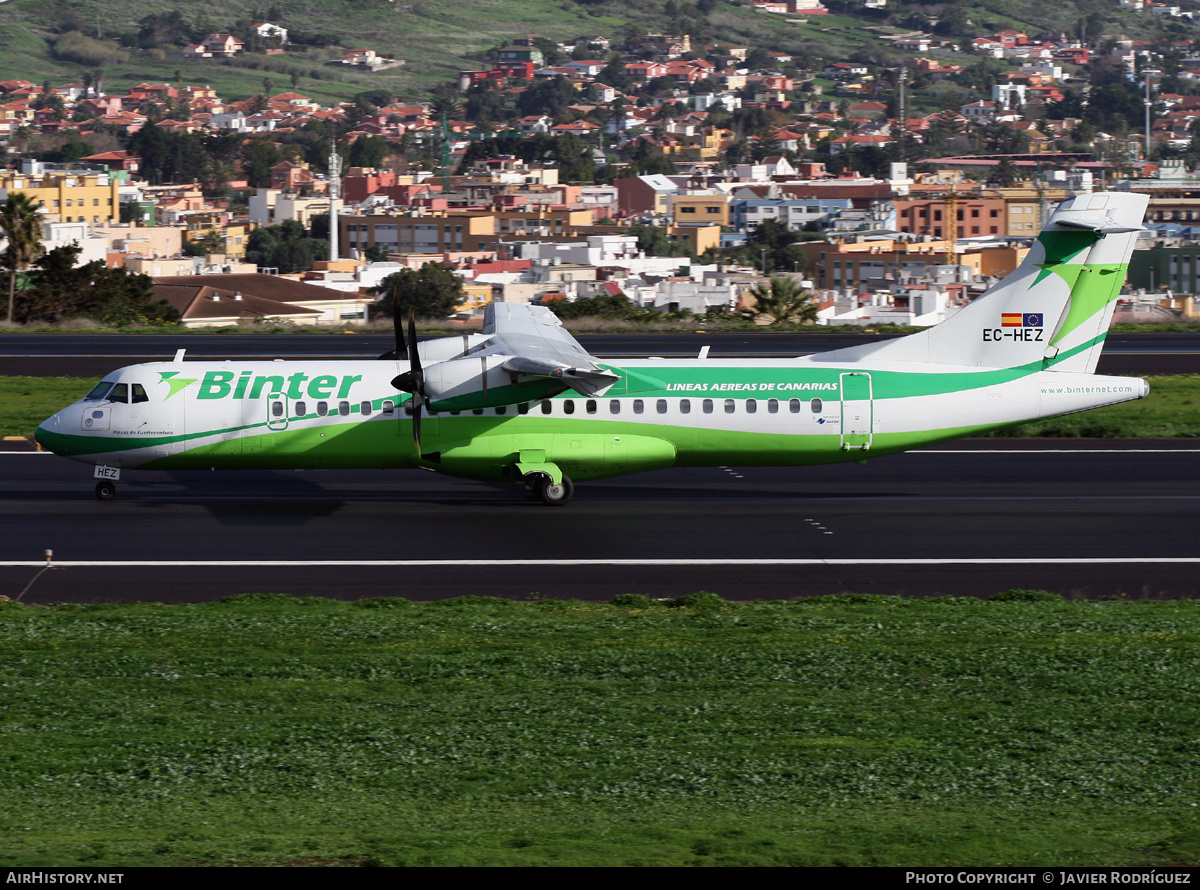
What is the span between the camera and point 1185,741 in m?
13.2

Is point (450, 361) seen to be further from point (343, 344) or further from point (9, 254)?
point (9, 254)

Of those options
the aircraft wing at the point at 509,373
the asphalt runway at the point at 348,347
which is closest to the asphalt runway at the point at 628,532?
the aircraft wing at the point at 509,373

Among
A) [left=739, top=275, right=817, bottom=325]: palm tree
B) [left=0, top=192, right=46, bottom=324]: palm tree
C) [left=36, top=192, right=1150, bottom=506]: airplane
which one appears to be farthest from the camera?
[left=0, top=192, right=46, bottom=324]: palm tree

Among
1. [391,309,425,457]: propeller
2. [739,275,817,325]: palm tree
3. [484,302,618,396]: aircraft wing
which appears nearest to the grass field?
[484,302,618,396]: aircraft wing

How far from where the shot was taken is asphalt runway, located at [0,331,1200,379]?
4672cm

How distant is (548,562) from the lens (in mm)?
22312

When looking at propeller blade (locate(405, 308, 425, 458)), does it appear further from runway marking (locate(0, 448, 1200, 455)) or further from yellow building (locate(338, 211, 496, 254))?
yellow building (locate(338, 211, 496, 254))

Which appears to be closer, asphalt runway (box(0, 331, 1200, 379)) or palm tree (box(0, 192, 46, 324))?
asphalt runway (box(0, 331, 1200, 379))

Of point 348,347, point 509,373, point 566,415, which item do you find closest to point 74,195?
point 348,347

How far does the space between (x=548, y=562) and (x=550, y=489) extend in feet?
14.8

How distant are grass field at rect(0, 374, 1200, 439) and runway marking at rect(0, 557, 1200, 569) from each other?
9.91 meters

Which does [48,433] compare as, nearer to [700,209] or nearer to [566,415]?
[566,415]

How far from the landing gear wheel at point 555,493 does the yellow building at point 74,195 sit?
468ft

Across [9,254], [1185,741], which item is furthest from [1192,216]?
[1185,741]
